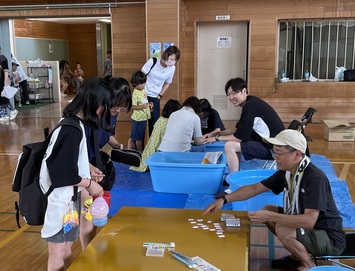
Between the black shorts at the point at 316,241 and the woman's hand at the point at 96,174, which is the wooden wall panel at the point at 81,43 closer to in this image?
the woman's hand at the point at 96,174

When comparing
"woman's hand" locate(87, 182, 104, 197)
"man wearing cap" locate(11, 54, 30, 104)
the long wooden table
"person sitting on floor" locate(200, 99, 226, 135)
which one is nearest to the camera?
the long wooden table

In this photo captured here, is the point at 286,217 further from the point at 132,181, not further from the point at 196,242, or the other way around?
the point at 132,181

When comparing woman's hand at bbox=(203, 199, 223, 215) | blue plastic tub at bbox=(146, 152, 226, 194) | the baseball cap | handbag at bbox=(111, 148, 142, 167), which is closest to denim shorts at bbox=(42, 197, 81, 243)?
woman's hand at bbox=(203, 199, 223, 215)

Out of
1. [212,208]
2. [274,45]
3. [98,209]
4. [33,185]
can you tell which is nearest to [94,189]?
[98,209]

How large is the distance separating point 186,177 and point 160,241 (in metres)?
2.13

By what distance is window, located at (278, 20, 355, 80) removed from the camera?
8336 mm

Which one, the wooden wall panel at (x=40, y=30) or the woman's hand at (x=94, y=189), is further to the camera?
the wooden wall panel at (x=40, y=30)

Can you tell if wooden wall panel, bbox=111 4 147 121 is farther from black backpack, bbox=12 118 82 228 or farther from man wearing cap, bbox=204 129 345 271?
black backpack, bbox=12 118 82 228

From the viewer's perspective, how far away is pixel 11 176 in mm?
4883

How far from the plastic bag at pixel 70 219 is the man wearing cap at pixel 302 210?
2.38 feet

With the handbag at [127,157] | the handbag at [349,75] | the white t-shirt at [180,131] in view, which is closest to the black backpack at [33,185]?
the handbag at [127,157]

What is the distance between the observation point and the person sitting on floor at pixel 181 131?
442cm

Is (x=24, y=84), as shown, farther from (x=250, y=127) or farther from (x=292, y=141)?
(x=292, y=141)

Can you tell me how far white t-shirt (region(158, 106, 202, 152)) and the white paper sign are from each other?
178 inches
